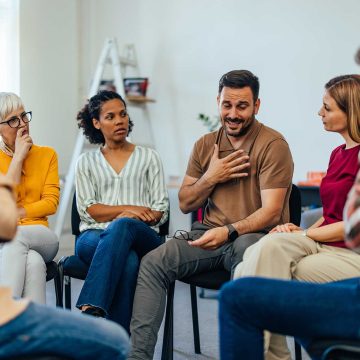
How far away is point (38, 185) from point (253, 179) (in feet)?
3.11

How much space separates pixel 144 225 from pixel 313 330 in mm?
1098

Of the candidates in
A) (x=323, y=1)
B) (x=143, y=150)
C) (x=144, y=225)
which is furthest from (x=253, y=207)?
(x=323, y=1)

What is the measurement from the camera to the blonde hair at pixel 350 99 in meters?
1.98

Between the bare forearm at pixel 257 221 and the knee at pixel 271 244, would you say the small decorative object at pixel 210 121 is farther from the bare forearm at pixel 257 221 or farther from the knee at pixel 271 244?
the knee at pixel 271 244

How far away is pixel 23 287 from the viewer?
87.3 inches

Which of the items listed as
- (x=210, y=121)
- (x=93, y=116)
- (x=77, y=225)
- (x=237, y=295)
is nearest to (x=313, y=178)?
(x=210, y=121)

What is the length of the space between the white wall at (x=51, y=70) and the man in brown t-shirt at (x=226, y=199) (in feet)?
7.46

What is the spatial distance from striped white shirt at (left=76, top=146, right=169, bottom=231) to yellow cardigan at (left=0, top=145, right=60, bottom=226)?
4.5 inches

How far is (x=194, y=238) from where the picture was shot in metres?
2.34

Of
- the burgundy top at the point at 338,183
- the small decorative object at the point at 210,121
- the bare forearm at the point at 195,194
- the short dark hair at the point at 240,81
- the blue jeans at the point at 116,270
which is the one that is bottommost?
the blue jeans at the point at 116,270

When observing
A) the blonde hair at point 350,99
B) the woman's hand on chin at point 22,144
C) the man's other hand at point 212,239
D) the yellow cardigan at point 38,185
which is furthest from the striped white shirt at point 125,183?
the blonde hair at point 350,99

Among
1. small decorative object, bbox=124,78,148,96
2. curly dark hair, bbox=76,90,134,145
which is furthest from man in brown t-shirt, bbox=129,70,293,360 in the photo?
small decorative object, bbox=124,78,148,96

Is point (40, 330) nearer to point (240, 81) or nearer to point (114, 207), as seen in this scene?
point (114, 207)

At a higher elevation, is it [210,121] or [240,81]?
[240,81]
